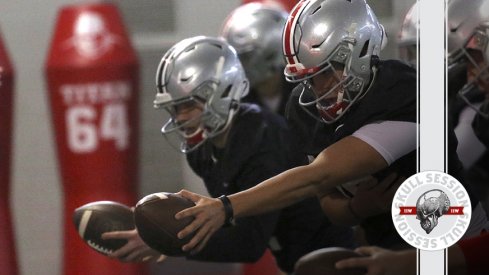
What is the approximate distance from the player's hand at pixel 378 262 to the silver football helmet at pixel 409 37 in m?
0.42

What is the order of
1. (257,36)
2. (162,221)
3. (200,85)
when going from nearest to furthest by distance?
(162,221), (200,85), (257,36)

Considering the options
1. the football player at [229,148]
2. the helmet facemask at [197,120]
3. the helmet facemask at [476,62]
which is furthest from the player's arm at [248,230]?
the helmet facemask at [476,62]

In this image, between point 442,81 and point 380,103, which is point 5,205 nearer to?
point 380,103

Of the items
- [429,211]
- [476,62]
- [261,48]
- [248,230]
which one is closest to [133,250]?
[248,230]

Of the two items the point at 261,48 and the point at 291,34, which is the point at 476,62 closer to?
the point at 291,34

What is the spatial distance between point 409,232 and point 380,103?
0.29 meters

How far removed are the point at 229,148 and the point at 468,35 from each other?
60 centimetres

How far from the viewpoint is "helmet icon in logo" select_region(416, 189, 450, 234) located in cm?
209

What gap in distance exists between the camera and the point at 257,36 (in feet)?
8.34

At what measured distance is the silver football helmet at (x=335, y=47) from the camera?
82.1 inches

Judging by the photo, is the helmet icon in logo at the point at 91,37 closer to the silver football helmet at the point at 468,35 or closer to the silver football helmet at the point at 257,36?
the silver football helmet at the point at 257,36

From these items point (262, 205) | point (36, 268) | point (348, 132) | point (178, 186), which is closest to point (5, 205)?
point (36, 268)

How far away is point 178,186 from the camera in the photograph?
2.12 m

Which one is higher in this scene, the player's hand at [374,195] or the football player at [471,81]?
the football player at [471,81]
